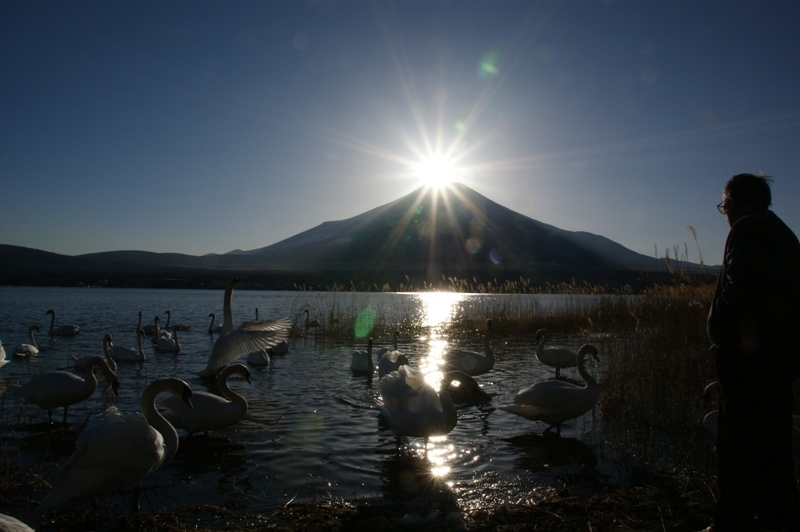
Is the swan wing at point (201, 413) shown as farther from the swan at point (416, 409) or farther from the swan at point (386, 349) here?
the swan at point (386, 349)

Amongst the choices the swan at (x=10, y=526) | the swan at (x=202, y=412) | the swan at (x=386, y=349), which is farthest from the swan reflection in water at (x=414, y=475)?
the swan at (x=386, y=349)

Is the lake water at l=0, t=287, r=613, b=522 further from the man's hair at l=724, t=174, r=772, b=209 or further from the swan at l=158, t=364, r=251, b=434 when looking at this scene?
the man's hair at l=724, t=174, r=772, b=209

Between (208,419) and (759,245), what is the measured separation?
6403 millimetres

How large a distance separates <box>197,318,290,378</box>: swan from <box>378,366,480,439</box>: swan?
3.02 m

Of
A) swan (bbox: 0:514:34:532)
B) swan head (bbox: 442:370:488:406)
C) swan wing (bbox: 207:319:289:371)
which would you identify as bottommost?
swan head (bbox: 442:370:488:406)

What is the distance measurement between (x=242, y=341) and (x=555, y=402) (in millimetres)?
5123

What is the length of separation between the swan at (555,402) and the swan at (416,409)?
1378 mm

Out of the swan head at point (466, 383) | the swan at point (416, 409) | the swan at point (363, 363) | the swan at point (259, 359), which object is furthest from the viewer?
the swan at point (259, 359)

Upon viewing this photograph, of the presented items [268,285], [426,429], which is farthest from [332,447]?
[268,285]

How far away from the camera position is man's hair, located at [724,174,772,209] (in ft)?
12.8

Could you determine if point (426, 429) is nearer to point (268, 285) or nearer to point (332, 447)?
point (332, 447)

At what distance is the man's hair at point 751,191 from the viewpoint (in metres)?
3.89

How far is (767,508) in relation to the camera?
375cm

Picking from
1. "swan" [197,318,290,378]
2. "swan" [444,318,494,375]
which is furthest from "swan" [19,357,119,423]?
"swan" [444,318,494,375]
